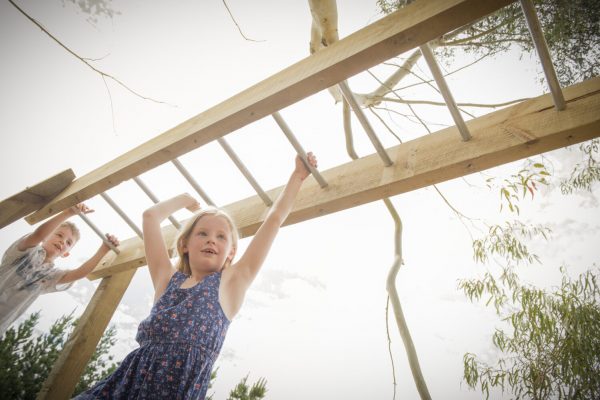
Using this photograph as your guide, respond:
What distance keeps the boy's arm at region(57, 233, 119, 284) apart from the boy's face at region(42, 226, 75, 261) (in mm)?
235

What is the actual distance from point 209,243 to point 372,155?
38.8 inches

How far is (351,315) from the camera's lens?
16.0 m

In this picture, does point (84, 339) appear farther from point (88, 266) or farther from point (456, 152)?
point (456, 152)

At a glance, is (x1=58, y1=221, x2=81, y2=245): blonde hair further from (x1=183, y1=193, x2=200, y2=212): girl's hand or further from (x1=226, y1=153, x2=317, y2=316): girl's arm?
A: (x1=226, y1=153, x2=317, y2=316): girl's arm

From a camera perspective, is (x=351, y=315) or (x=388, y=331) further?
(x=351, y=315)

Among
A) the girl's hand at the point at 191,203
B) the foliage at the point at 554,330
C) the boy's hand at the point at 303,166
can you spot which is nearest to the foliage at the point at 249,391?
the foliage at the point at 554,330

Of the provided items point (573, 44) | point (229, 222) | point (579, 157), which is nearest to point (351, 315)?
point (579, 157)

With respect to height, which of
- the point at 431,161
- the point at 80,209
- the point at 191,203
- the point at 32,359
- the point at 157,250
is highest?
the point at 431,161

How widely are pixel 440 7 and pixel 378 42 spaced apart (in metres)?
0.16

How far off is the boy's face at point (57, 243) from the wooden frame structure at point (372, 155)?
0.64m

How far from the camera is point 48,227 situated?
2.14 meters

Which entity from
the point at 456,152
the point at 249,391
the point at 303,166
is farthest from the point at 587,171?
the point at 249,391

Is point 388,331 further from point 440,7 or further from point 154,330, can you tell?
point 440,7

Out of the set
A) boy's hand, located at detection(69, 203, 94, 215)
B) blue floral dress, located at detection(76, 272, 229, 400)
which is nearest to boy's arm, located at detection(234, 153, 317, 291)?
blue floral dress, located at detection(76, 272, 229, 400)
